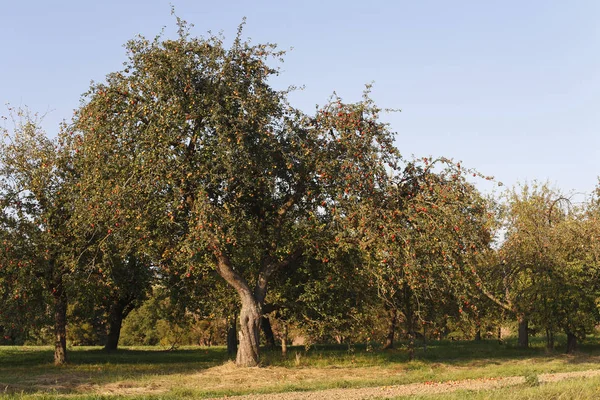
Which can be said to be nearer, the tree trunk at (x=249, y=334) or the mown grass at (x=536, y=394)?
the mown grass at (x=536, y=394)

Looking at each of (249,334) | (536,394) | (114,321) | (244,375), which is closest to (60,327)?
(249,334)

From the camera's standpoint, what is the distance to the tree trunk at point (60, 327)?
26.7 m

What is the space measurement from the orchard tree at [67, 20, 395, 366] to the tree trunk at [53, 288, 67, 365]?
6.56 m

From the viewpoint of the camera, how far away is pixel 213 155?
21062 millimetres

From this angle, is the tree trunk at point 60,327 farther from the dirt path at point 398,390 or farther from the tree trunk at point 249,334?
the dirt path at point 398,390

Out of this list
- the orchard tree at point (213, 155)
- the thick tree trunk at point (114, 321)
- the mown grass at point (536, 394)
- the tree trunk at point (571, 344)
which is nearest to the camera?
the mown grass at point (536, 394)

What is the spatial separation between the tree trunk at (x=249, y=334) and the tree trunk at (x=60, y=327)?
9.17 metres

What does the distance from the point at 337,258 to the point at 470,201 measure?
560 cm

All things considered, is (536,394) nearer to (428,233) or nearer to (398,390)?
(398,390)

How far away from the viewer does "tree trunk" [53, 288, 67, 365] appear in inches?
1050

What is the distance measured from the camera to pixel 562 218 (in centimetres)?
3459

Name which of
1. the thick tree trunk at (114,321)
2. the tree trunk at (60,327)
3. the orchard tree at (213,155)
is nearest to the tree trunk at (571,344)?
the orchard tree at (213,155)

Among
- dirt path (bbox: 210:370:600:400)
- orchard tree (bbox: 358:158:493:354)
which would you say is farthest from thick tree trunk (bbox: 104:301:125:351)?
dirt path (bbox: 210:370:600:400)

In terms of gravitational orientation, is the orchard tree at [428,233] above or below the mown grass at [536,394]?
above
